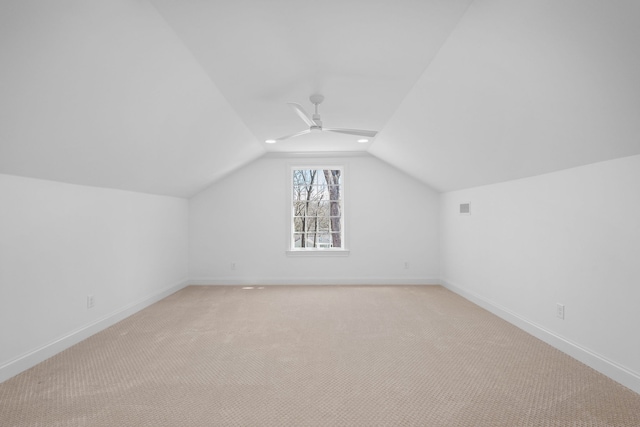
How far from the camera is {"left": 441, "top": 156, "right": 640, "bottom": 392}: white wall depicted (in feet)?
7.77

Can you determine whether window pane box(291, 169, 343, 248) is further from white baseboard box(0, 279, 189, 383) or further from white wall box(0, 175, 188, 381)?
white baseboard box(0, 279, 189, 383)

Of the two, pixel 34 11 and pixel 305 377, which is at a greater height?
pixel 34 11

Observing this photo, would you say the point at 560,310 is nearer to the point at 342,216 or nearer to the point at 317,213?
the point at 342,216

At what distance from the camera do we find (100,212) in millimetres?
3602

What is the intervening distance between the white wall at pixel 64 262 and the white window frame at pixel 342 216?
2197 mm

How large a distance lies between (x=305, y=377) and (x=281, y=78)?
240 centimetres

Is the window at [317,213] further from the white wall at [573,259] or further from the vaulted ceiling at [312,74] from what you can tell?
the vaulted ceiling at [312,74]

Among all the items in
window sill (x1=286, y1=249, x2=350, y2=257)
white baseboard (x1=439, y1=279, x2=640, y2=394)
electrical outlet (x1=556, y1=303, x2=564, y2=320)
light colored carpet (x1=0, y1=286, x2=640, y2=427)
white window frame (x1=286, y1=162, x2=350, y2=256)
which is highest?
white window frame (x1=286, y1=162, x2=350, y2=256)

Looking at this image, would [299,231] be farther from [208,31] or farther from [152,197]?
[208,31]

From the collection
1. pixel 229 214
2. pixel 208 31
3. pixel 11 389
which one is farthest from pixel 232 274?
pixel 208 31

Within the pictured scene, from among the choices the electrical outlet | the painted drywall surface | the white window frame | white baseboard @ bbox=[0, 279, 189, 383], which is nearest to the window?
the white window frame

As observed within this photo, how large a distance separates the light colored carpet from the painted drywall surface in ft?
6.19

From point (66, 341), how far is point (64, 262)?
2.35 ft

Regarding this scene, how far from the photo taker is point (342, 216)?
6051 mm
